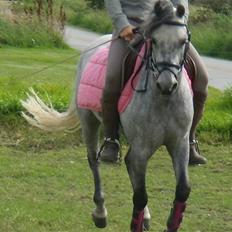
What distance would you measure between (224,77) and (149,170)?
9.75 metres

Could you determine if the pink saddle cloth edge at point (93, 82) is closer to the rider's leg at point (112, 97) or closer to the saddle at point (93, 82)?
the saddle at point (93, 82)

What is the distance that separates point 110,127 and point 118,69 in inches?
18.1

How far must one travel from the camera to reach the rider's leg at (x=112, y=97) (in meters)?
5.79

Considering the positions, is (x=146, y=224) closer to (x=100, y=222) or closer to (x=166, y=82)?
(x=100, y=222)

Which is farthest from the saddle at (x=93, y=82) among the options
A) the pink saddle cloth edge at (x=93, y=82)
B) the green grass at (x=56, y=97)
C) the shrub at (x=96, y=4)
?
the shrub at (x=96, y=4)

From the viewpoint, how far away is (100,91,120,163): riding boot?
582cm

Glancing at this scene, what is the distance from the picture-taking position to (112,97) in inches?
228

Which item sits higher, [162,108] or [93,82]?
[162,108]

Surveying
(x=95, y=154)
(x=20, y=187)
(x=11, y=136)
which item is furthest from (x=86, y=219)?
(x=11, y=136)

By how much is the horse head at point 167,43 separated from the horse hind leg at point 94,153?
1922 millimetres

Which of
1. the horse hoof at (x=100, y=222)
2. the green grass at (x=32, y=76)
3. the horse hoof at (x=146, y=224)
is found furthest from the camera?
the green grass at (x=32, y=76)

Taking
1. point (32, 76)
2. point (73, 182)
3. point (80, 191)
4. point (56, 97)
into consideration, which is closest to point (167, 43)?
point (80, 191)

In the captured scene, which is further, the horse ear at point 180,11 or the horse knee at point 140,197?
the horse knee at point 140,197

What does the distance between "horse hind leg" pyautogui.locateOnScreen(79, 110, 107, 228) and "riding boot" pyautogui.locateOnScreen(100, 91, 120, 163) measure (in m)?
0.95
